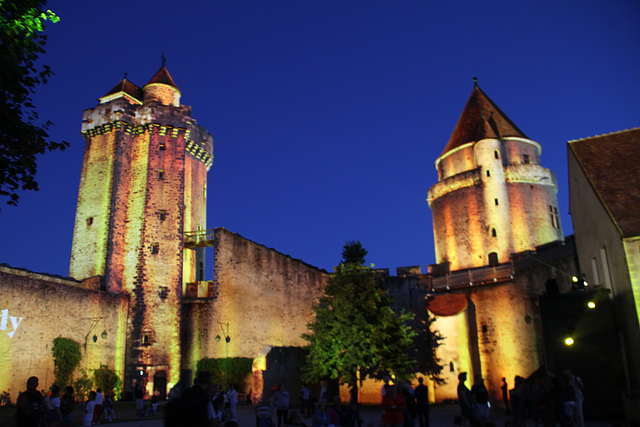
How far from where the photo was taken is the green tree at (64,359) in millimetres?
24172

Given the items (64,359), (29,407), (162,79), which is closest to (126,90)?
(162,79)

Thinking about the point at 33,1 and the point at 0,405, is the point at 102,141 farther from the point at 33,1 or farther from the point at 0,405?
the point at 33,1

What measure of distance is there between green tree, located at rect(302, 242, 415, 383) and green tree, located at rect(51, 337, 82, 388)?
10779mm

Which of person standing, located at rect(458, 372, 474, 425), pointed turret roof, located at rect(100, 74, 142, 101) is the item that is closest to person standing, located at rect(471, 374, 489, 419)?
person standing, located at rect(458, 372, 474, 425)

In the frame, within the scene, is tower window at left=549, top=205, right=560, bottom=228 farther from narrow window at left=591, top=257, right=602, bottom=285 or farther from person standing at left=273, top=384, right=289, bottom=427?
person standing at left=273, top=384, right=289, bottom=427

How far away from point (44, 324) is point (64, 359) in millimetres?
1867

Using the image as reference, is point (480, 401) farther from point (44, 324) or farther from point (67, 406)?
point (44, 324)

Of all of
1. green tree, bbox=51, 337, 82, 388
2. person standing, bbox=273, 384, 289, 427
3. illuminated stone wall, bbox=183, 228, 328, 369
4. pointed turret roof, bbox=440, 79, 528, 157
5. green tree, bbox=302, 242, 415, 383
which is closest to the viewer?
person standing, bbox=273, 384, 289, 427

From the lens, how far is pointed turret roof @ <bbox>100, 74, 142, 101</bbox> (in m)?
36.1

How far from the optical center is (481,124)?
36719 mm

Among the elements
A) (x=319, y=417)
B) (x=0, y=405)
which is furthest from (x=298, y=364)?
(x=319, y=417)

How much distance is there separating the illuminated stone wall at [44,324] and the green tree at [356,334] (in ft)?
34.8

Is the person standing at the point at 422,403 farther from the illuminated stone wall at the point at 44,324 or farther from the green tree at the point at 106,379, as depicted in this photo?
the green tree at the point at 106,379

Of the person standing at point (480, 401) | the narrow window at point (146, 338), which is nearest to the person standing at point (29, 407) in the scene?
the person standing at point (480, 401)
